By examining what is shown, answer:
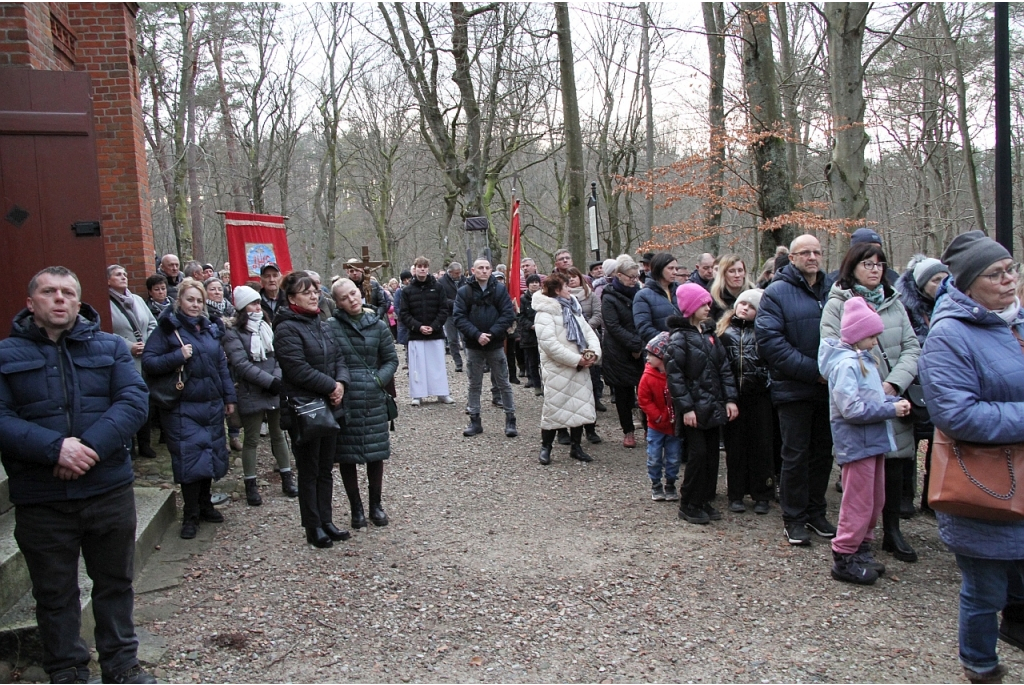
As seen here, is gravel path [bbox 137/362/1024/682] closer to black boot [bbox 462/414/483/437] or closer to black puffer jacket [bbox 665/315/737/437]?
black puffer jacket [bbox 665/315/737/437]

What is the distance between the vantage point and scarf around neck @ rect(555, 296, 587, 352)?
779 centimetres

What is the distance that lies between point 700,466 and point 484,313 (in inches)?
164

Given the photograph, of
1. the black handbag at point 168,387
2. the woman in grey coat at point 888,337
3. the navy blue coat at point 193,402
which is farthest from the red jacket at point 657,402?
the black handbag at point 168,387

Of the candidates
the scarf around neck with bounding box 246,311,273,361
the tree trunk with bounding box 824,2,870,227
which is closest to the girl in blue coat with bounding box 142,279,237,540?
the scarf around neck with bounding box 246,311,273,361

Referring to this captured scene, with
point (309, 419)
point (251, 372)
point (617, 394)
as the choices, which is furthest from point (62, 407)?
point (617, 394)

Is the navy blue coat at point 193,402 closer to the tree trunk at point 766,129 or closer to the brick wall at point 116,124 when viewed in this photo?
the brick wall at point 116,124

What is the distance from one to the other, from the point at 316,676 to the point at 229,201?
42.7 metres

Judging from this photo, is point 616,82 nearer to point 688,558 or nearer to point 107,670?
point 688,558

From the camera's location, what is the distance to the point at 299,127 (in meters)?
33.2

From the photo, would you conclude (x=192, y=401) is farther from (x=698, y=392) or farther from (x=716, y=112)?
(x=716, y=112)

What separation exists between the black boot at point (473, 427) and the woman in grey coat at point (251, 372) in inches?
117

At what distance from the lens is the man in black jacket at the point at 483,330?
923 centimetres

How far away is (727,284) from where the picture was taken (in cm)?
687

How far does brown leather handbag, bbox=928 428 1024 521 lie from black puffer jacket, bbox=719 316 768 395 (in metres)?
2.62
